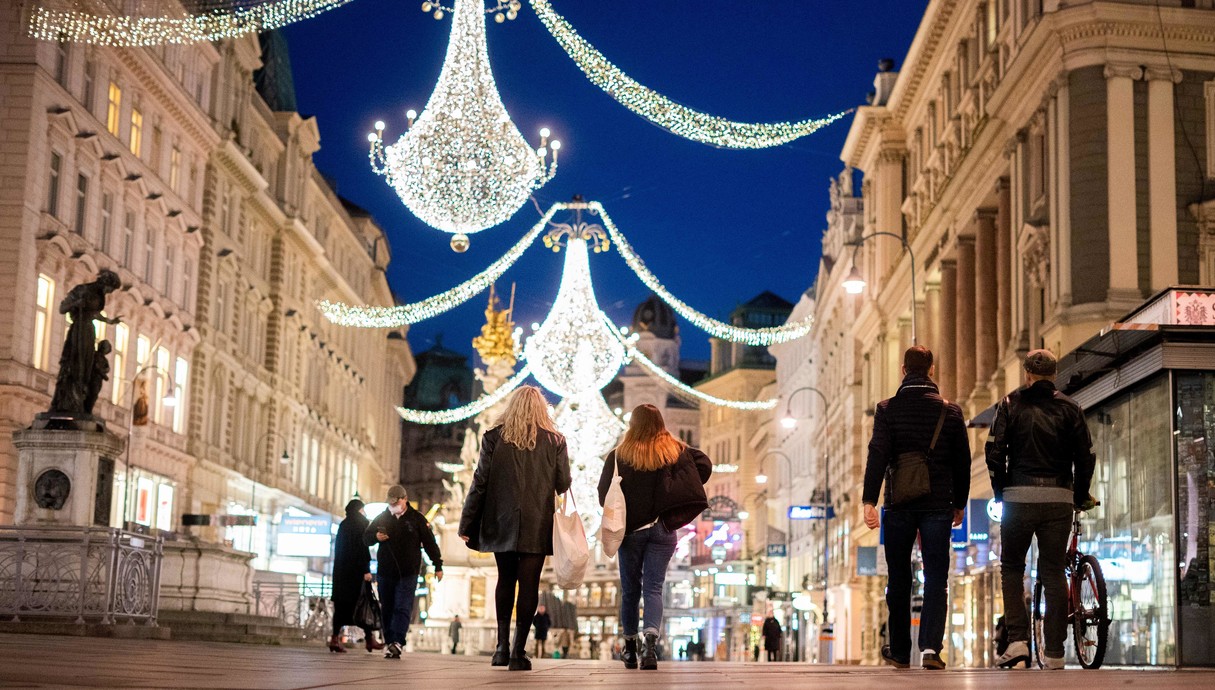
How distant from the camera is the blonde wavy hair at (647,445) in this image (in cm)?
1408

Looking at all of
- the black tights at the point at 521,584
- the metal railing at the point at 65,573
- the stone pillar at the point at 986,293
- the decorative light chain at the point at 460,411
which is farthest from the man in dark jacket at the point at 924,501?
the decorative light chain at the point at 460,411

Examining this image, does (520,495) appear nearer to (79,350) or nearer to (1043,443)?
(1043,443)

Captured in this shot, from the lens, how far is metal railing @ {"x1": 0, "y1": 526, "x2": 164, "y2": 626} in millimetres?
23484

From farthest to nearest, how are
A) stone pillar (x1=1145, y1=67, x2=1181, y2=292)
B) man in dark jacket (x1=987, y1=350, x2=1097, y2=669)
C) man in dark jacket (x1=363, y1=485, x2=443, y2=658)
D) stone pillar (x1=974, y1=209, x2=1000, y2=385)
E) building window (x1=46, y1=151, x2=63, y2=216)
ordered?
building window (x1=46, y1=151, x2=63, y2=216) < stone pillar (x1=974, y1=209, x2=1000, y2=385) < stone pillar (x1=1145, y1=67, x2=1181, y2=292) < man in dark jacket (x1=363, y1=485, x2=443, y2=658) < man in dark jacket (x1=987, y1=350, x2=1097, y2=669)

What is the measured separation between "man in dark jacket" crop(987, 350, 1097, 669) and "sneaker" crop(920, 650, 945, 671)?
31.1 inches

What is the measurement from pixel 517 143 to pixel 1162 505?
9.08m

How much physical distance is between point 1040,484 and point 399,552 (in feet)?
29.2

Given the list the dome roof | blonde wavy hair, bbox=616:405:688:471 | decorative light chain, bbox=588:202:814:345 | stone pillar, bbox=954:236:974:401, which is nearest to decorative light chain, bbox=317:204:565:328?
decorative light chain, bbox=588:202:814:345

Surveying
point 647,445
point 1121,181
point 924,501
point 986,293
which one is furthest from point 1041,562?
point 986,293

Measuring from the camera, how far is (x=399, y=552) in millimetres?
20125

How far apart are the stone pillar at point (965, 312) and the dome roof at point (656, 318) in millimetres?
129059

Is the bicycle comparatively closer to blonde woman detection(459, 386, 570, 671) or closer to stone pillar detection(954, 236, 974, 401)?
blonde woman detection(459, 386, 570, 671)

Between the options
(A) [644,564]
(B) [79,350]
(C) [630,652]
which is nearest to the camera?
(C) [630,652]

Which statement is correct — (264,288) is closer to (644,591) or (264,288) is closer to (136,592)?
(136,592)
